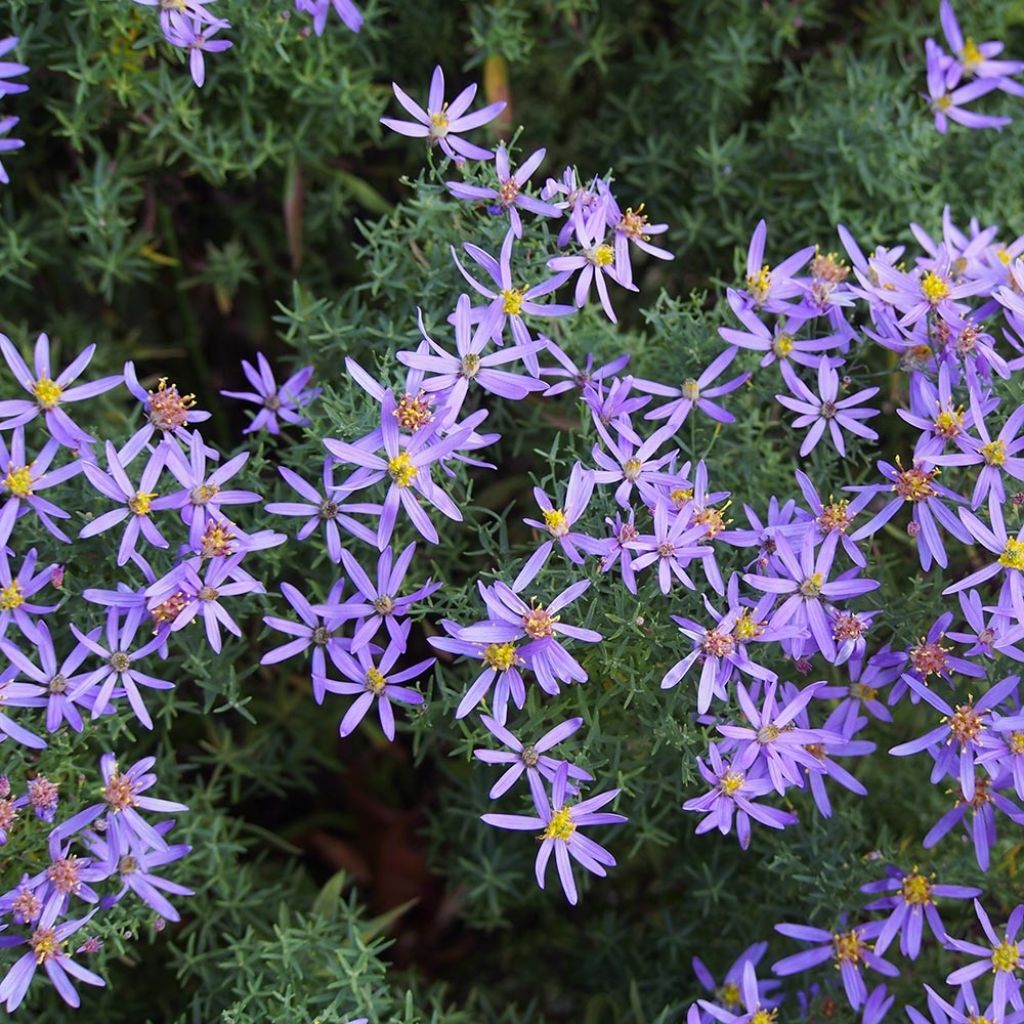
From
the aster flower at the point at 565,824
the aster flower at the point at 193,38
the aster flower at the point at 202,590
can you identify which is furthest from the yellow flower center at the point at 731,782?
the aster flower at the point at 193,38

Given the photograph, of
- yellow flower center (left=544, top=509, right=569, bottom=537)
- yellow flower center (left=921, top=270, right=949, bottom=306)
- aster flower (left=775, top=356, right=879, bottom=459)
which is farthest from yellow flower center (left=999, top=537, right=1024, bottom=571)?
yellow flower center (left=544, top=509, right=569, bottom=537)

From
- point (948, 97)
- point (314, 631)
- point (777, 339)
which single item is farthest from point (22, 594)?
point (948, 97)

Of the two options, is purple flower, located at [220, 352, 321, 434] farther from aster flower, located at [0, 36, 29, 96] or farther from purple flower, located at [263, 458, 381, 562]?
aster flower, located at [0, 36, 29, 96]

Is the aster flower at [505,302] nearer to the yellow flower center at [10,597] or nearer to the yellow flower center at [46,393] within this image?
the yellow flower center at [46,393]

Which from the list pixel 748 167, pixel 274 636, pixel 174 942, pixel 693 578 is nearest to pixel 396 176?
pixel 748 167

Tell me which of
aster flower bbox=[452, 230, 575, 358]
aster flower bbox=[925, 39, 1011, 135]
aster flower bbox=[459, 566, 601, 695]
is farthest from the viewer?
aster flower bbox=[925, 39, 1011, 135]

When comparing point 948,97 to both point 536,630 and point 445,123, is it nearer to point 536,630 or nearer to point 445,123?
point 445,123
